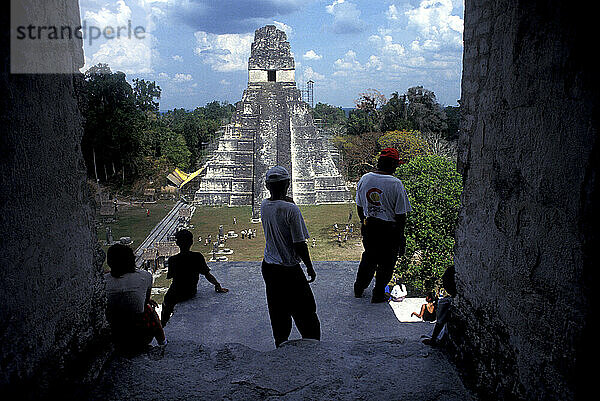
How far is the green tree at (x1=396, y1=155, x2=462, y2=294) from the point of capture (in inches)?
342

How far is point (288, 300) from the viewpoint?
2.92 meters

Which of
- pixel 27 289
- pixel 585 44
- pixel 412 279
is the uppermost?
pixel 585 44

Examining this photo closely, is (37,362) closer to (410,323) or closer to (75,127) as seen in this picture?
(75,127)

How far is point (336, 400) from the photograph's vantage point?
224cm

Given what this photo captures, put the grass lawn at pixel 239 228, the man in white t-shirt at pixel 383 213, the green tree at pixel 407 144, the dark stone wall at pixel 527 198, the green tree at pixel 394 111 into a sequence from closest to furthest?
the dark stone wall at pixel 527 198 < the man in white t-shirt at pixel 383 213 < the grass lawn at pixel 239 228 < the green tree at pixel 407 144 < the green tree at pixel 394 111

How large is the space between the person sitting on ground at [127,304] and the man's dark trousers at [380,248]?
5.81 ft

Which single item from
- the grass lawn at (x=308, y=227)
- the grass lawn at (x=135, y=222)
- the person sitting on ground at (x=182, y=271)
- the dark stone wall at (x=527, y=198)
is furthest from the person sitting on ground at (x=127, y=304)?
the grass lawn at (x=135, y=222)

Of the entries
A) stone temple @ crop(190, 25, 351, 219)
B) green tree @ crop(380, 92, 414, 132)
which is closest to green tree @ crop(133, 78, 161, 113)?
stone temple @ crop(190, 25, 351, 219)

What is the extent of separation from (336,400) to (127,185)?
19591mm

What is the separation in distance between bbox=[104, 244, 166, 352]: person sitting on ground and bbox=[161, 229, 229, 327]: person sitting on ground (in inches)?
37.3

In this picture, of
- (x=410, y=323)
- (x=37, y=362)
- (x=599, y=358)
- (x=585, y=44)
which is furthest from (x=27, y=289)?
(x=410, y=323)

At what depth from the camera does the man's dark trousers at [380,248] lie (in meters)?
3.62

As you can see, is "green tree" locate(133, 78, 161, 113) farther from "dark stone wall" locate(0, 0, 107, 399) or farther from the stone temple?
"dark stone wall" locate(0, 0, 107, 399)

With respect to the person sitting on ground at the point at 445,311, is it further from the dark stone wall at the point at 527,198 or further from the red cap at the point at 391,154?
the red cap at the point at 391,154
